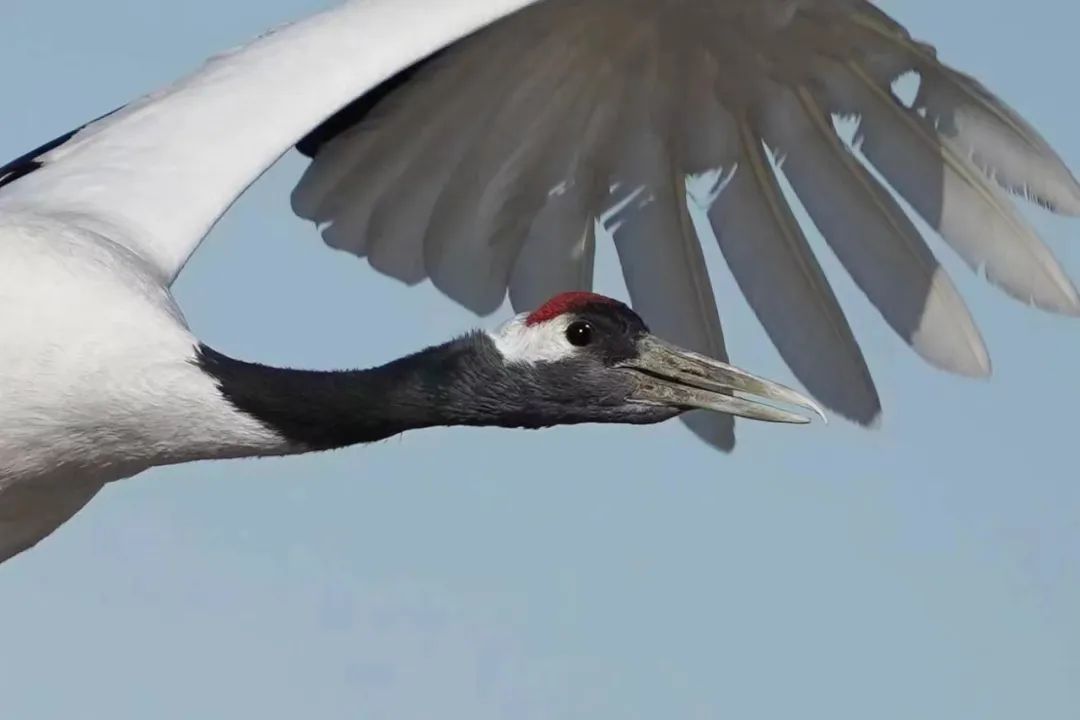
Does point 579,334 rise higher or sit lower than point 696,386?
higher

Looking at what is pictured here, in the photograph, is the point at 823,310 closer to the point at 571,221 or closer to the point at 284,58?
the point at 571,221

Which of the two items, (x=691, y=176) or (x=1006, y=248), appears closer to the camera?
(x=1006, y=248)

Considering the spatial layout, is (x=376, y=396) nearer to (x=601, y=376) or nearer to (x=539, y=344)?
(x=539, y=344)

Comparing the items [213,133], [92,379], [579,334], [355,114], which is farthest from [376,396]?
[355,114]

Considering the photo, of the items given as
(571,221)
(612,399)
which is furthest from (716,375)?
(571,221)

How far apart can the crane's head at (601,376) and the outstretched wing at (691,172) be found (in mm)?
1548

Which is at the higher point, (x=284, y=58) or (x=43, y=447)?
(x=284, y=58)

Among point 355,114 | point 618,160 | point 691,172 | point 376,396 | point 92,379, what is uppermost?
point 355,114

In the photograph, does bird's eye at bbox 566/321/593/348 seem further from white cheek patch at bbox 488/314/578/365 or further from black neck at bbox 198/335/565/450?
black neck at bbox 198/335/565/450

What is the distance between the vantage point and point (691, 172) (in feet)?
28.0

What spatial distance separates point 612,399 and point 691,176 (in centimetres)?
218

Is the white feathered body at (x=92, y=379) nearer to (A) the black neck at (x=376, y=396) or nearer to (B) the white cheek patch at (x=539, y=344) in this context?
(A) the black neck at (x=376, y=396)

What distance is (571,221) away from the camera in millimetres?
8602

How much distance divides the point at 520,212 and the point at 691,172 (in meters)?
0.61
